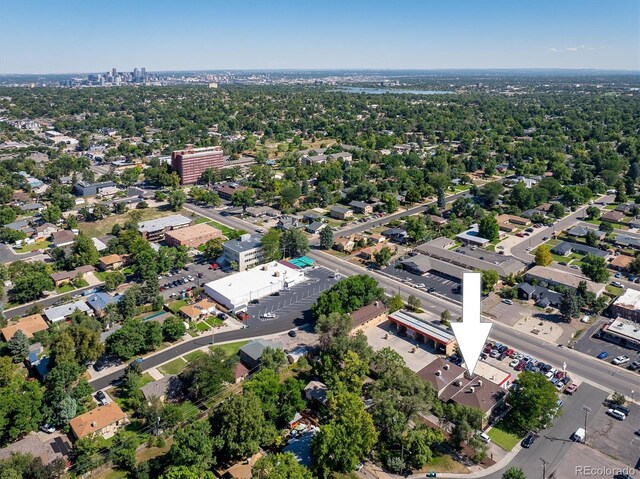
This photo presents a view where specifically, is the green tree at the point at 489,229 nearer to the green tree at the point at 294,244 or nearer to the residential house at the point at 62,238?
the green tree at the point at 294,244

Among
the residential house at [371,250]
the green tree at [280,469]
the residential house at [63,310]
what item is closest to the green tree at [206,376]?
the green tree at [280,469]

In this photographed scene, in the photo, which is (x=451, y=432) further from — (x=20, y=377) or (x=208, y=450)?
(x=20, y=377)

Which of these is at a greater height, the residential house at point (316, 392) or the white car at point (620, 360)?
the residential house at point (316, 392)

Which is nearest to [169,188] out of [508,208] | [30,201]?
[30,201]

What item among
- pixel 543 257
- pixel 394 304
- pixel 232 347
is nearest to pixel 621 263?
pixel 543 257

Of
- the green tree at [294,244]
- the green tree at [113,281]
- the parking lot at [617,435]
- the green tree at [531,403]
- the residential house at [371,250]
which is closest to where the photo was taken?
the parking lot at [617,435]

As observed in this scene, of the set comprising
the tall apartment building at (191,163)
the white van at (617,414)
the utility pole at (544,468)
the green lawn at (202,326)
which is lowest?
the utility pole at (544,468)

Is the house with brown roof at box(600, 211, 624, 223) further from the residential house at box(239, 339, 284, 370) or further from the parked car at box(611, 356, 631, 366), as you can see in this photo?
the residential house at box(239, 339, 284, 370)
